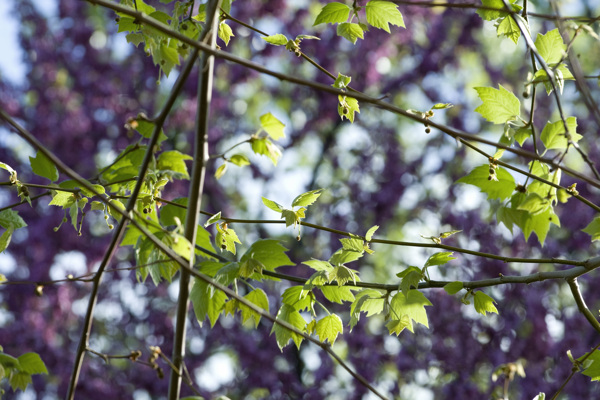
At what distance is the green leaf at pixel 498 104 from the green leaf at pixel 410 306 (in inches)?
15.0

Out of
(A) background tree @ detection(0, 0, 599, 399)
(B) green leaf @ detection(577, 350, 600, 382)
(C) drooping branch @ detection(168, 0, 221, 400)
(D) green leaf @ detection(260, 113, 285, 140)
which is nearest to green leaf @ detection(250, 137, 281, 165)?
(D) green leaf @ detection(260, 113, 285, 140)

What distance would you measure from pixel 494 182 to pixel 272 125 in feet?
1.47

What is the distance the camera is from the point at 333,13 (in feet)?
4.45

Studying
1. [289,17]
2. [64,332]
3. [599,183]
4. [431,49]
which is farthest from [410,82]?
[599,183]

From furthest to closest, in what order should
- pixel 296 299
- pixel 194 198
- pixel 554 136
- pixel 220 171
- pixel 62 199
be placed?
pixel 62 199, pixel 296 299, pixel 554 136, pixel 220 171, pixel 194 198

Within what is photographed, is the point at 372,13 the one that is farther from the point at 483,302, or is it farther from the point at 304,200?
the point at 483,302

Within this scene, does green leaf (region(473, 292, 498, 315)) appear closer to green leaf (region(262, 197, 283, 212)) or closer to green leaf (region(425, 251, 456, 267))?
green leaf (region(425, 251, 456, 267))

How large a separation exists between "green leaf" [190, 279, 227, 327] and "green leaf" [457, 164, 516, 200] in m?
0.51

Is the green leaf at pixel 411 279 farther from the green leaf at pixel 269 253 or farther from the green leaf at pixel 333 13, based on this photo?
the green leaf at pixel 333 13

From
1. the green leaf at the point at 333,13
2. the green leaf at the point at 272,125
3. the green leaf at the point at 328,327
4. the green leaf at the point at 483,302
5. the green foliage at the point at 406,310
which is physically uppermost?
the green leaf at the point at 333,13

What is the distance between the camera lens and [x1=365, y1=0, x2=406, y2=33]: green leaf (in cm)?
134

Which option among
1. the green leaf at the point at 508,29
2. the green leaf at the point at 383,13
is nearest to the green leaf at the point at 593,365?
the green leaf at the point at 508,29

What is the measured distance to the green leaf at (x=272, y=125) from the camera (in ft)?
3.57

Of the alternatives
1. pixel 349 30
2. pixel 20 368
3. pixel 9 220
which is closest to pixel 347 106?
pixel 349 30
